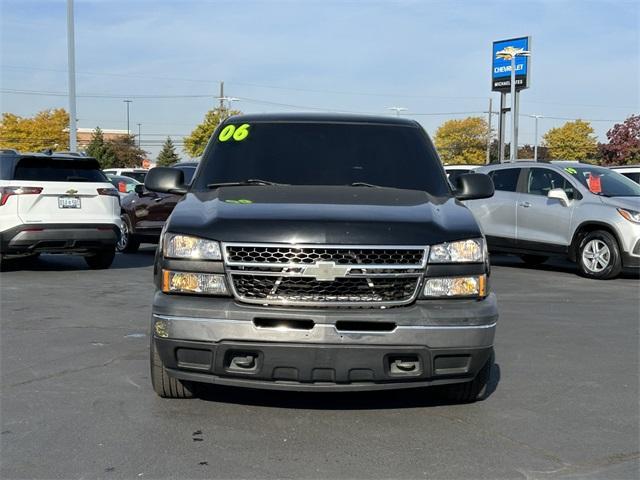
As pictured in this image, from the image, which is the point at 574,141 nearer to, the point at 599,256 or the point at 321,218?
the point at 599,256

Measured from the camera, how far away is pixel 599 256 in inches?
469

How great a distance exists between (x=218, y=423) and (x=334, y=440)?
714 millimetres

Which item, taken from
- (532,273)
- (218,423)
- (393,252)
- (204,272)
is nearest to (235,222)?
(204,272)

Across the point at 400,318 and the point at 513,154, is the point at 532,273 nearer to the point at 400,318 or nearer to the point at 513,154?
the point at 400,318

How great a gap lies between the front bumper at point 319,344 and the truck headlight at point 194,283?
47 millimetres

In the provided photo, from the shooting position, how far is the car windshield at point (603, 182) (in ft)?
40.1

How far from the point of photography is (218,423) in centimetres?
450

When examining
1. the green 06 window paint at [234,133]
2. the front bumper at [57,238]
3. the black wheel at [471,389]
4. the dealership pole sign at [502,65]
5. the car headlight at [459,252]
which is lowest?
the black wheel at [471,389]

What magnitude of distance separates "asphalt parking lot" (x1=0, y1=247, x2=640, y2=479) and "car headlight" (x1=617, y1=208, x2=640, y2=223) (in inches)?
187

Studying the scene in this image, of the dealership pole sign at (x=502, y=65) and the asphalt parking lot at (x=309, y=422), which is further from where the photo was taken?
the dealership pole sign at (x=502, y=65)

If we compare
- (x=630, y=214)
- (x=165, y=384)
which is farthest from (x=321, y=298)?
(x=630, y=214)

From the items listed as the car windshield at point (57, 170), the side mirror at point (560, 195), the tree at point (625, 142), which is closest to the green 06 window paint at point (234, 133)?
the car windshield at point (57, 170)

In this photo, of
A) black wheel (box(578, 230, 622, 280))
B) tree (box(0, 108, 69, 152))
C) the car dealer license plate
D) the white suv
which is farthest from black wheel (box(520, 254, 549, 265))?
tree (box(0, 108, 69, 152))

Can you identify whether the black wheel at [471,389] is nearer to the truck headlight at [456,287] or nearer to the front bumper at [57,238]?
the truck headlight at [456,287]
